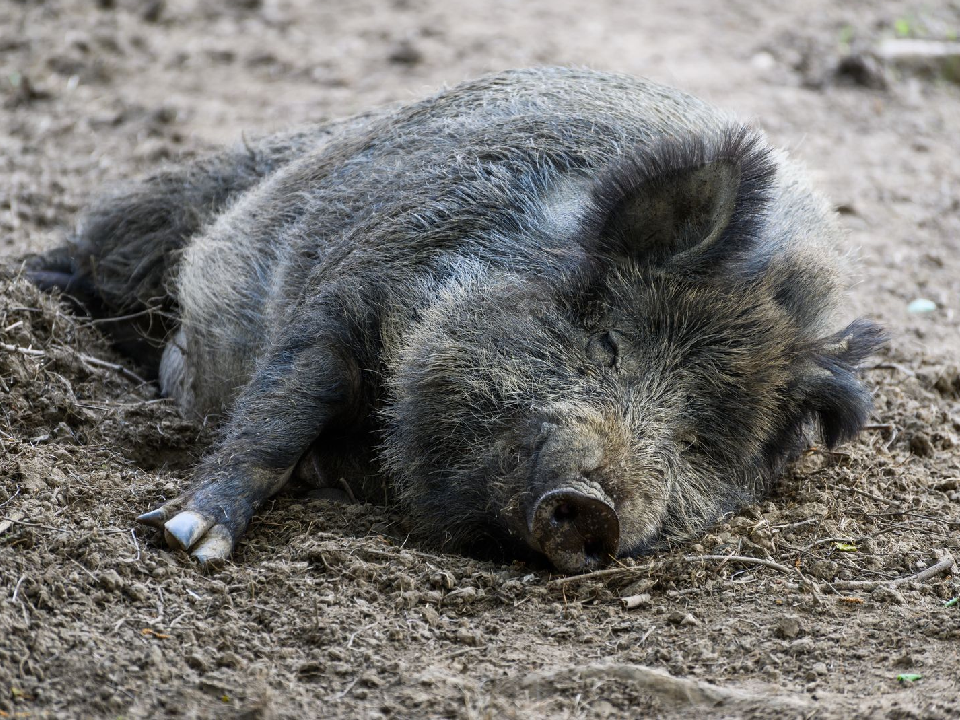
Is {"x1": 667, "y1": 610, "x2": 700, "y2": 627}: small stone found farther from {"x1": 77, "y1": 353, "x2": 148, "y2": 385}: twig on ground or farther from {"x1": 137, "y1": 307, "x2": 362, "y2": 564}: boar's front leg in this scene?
{"x1": 77, "y1": 353, "x2": 148, "y2": 385}: twig on ground

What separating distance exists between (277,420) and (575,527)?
3.94 feet

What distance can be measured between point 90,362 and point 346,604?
2.20 metres

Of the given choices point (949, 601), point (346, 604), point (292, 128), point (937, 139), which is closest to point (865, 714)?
point (949, 601)

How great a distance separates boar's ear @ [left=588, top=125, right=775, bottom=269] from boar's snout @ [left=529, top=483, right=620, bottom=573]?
94cm

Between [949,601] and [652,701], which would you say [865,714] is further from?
[949,601]

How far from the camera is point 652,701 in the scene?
287 cm

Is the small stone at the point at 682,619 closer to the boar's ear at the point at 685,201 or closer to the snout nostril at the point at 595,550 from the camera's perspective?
the snout nostril at the point at 595,550

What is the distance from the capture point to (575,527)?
3.31 m

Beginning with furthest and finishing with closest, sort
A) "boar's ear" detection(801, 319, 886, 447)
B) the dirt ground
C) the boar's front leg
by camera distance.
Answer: "boar's ear" detection(801, 319, 886, 447) → the boar's front leg → the dirt ground

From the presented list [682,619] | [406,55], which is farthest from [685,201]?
[406,55]

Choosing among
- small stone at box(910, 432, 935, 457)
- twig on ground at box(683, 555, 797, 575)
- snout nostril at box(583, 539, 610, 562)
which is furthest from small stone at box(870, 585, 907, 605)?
small stone at box(910, 432, 935, 457)

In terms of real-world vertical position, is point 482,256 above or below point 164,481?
above

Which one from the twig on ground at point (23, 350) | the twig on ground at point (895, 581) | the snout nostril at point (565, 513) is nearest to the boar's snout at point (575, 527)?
the snout nostril at point (565, 513)

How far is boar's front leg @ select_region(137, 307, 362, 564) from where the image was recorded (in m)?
3.78
